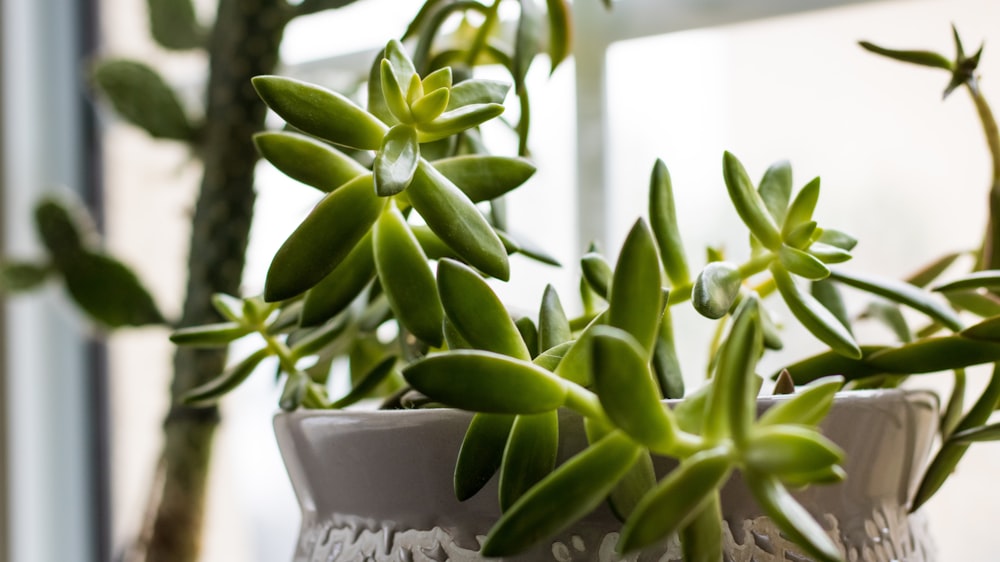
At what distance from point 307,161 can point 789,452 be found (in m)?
0.18

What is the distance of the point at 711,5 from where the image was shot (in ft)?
2.21

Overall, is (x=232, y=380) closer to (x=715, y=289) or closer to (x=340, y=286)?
(x=340, y=286)

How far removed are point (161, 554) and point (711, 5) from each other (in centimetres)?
57

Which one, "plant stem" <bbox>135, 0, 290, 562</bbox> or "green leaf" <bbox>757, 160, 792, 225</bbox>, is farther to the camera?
"plant stem" <bbox>135, 0, 290, 562</bbox>

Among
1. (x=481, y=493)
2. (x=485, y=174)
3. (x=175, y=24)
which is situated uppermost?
(x=175, y=24)

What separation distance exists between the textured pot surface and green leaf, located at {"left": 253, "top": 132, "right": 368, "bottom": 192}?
8 cm

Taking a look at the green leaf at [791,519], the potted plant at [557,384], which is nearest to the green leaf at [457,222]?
the potted plant at [557,384]

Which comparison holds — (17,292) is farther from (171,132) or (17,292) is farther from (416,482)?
(416,482)

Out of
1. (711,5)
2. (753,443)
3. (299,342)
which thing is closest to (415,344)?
(299,342)

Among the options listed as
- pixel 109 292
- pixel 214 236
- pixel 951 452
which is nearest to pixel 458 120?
pixel 951 452

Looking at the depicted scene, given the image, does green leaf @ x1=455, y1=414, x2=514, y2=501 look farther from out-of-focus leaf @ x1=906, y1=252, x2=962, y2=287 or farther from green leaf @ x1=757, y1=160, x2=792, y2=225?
out-of-focus leaf @ x1=906, y1=252, x2=962, y2=287

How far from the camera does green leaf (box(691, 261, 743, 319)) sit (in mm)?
256

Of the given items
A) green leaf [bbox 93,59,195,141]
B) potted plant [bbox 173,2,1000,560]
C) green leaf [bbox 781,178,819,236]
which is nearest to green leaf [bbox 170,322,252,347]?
potted plant [bbox 173,2,1000,560]

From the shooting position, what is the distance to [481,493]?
27cm
